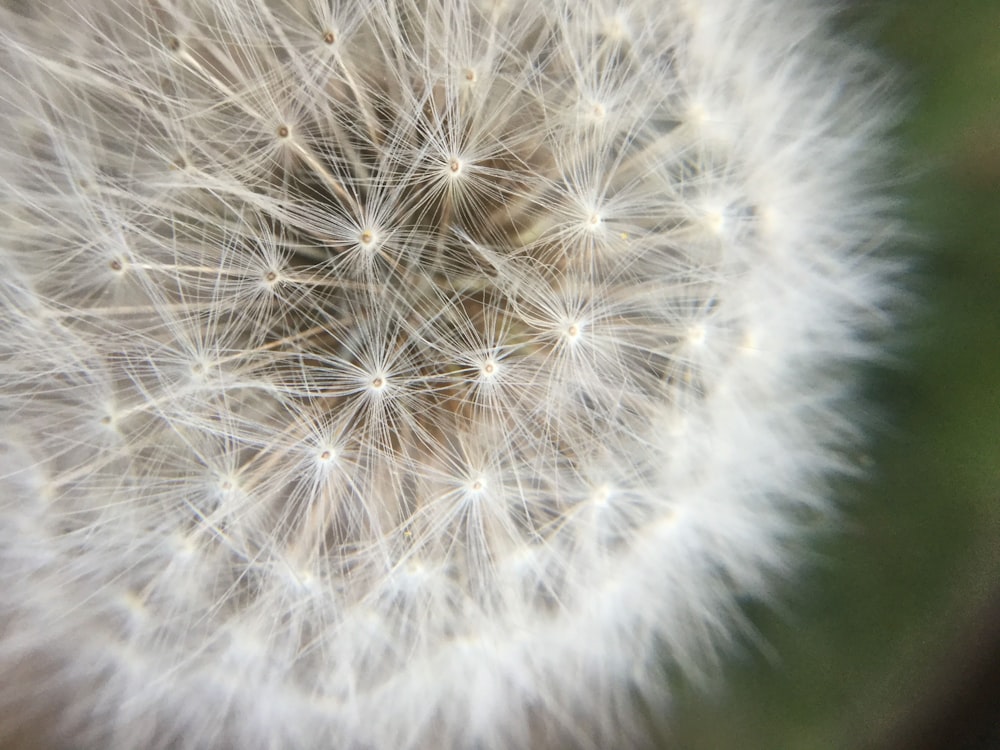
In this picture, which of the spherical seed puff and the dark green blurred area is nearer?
the spherical seed puff

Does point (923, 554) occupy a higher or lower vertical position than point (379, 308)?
lower

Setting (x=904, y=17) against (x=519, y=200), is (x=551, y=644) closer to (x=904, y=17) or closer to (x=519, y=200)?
(x=519, y=200)

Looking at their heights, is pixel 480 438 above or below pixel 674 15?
below

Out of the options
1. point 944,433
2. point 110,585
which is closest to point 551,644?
point 110,585

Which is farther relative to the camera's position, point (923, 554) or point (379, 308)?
point (923, 554)
